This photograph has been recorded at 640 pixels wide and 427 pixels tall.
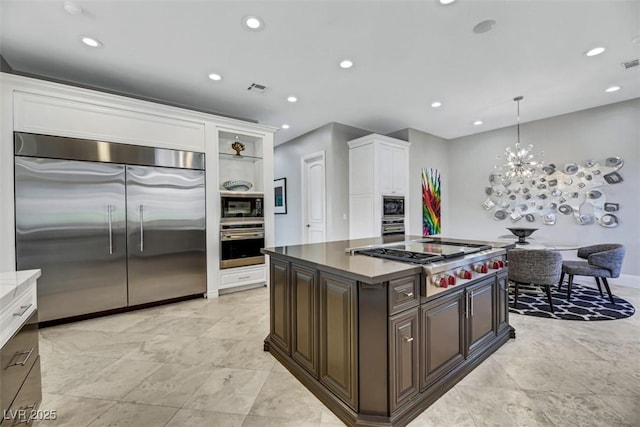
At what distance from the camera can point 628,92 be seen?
3.91 metres

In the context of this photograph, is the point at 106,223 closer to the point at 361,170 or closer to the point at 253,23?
the point at 253,23

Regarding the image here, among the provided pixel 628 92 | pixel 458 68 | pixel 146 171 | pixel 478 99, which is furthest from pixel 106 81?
pixel 628 92

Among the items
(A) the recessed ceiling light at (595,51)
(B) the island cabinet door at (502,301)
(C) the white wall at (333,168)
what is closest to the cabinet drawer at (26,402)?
(B) the island cabinet door at (502,301)

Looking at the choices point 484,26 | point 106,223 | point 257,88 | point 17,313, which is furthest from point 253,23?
point 106,223

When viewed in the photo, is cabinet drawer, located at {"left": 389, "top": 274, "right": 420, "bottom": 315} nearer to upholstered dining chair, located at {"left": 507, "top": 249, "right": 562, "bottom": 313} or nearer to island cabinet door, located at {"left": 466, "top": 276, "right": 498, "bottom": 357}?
island cabinet door, located at {"left": 466, "top": 276, "right": 498, "bottom": 357}

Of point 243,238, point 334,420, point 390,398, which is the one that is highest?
point 243,238

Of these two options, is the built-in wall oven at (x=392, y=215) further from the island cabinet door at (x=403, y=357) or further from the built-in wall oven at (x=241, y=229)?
the island cabinet door at (x=403, y=357)

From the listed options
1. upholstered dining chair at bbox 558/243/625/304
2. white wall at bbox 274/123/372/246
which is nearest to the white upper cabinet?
white wall at bbox 274/123/372/246

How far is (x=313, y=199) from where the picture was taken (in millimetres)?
5621

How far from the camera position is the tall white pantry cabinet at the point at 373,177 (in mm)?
4871

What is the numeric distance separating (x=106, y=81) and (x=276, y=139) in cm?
327

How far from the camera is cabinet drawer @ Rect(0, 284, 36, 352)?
1.16 meters

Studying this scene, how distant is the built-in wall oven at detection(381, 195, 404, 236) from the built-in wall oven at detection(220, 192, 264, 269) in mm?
2231

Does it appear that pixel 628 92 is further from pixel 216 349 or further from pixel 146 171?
pixel 146 171
